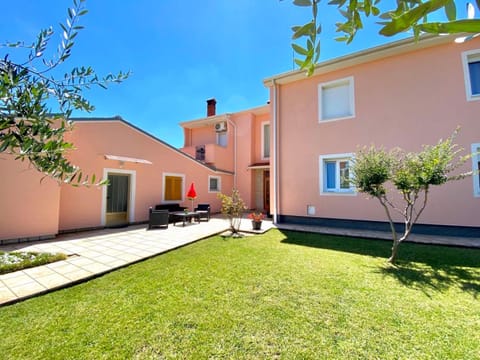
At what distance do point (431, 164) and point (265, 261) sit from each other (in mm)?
5102

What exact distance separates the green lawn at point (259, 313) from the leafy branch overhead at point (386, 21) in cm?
357

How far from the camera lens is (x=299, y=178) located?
488 inches

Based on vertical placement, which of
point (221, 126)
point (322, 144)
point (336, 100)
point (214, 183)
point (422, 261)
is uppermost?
point (221, 126)

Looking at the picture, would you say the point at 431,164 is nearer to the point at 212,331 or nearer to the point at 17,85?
the point at 212,331

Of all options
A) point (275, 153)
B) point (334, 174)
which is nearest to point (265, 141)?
point (275, 153)

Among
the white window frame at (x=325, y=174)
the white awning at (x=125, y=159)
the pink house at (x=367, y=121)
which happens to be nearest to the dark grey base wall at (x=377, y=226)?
the pink house at (x=367, y=121)

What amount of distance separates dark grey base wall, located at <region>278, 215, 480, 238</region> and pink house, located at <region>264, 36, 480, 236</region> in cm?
6

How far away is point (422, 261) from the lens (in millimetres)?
6434

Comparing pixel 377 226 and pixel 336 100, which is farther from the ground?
pixel 336 100

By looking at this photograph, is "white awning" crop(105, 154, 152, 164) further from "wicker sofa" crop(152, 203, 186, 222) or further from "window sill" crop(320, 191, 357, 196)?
"window sill" crop(320, 191, 357, 196)

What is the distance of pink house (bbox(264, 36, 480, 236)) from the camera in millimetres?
9281

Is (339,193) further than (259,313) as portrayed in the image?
Yes

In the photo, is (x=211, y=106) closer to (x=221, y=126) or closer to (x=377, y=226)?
(x=221, y=126)

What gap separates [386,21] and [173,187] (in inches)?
593
